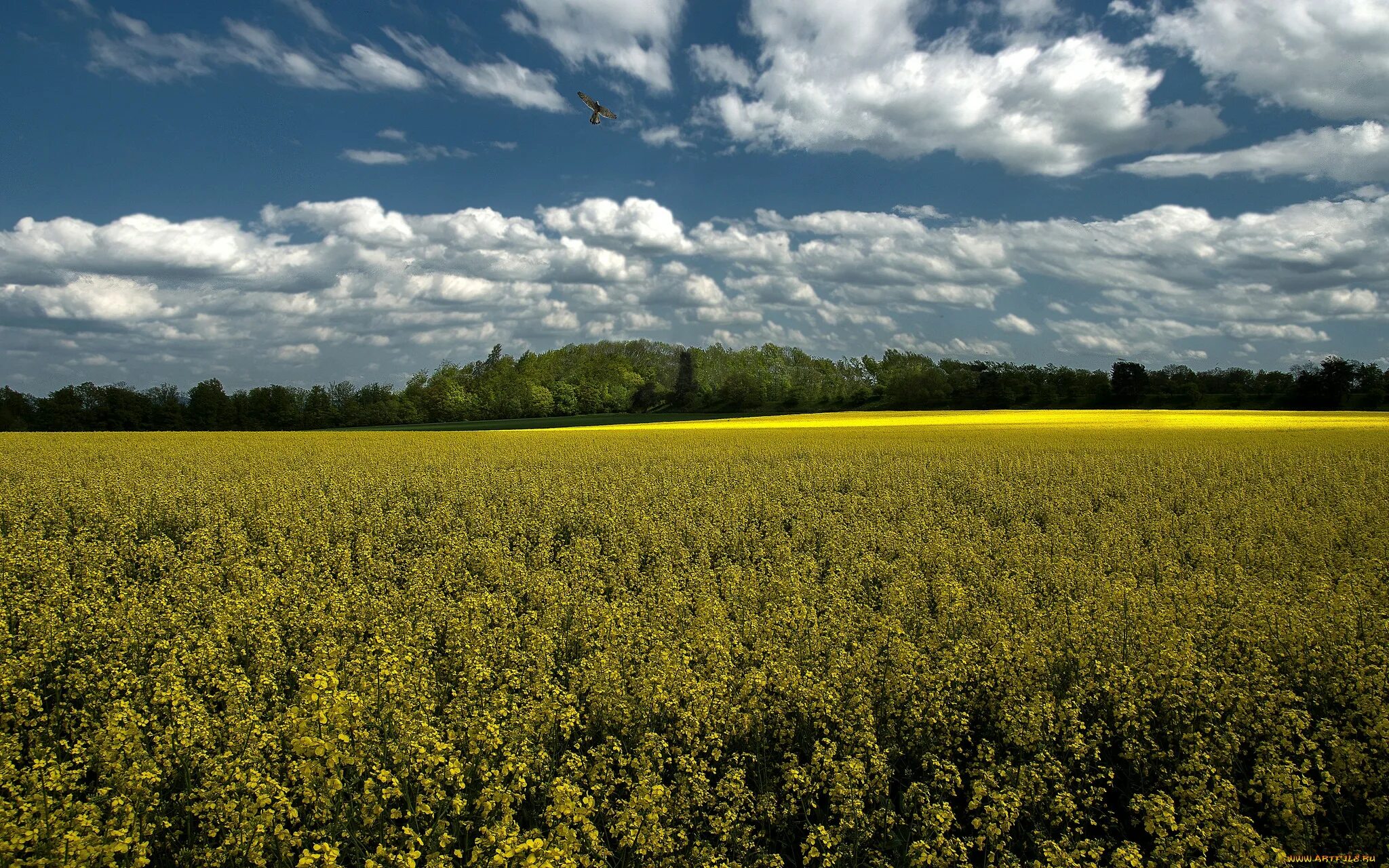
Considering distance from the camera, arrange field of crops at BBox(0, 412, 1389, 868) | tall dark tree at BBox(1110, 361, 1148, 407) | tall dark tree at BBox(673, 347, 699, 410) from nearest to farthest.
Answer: field of crops at BBox(0, 412, 1389, 868)
tall dark tree at BBox(1110, 361, 1148, 407)
tall dark tree at BBox(673, 347, 699, 410)

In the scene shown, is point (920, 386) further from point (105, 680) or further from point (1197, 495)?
point (105, 680)

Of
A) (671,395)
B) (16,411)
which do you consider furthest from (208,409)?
(671,395)

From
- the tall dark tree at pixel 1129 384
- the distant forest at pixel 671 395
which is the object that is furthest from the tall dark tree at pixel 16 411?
the tall dark tree at pixel 1129 384

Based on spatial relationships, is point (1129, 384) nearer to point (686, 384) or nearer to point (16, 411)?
point (686, 384)

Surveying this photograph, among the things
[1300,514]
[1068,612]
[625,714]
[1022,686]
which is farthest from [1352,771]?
[1300,514]

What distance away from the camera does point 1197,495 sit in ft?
54.3

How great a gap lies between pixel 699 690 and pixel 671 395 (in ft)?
323

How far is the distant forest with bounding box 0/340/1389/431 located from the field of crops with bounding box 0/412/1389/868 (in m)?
75.4

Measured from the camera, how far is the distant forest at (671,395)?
2916 inches

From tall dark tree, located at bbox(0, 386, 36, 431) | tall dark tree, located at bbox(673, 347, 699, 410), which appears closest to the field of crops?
tall dark tree, located at bbox(0, 386, 36, 431)

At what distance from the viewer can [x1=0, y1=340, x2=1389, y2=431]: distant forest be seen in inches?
2916

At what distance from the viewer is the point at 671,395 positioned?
4085 inches

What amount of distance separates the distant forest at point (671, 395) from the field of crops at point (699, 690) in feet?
247

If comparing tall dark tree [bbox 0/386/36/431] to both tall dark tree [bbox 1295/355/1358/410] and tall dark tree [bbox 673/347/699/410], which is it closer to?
tall dark tree [bbox 673/347/699/410]
